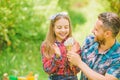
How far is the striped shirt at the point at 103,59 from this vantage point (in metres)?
4.00

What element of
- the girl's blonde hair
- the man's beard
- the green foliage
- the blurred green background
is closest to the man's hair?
the man's beard

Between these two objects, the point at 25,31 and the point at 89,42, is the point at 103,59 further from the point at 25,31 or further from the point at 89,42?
the point at 25,31

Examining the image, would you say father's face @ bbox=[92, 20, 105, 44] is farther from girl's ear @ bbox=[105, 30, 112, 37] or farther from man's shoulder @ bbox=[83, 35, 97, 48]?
man's shoulder @ bbox=[83, 35, 97, 48]

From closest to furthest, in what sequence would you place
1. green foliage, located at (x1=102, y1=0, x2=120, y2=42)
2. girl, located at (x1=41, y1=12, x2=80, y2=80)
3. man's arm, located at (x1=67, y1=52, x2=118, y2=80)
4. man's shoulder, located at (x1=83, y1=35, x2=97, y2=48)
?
man's arm, located at (x1=67, y1=52, x2=118, y2=80), man's shoulder, located at (x1=83, y1=35, x2=97, y2=48), girl, located at (x1=41, y1=12, x2=80, y2=80), green foliage, located at (x1=102, y1=0, x2=120, y2=42)

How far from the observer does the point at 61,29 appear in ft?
14.4

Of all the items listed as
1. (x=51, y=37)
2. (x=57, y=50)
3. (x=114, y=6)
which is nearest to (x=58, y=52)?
(x=57, y=50)

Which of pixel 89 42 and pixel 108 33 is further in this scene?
pixel 89 42

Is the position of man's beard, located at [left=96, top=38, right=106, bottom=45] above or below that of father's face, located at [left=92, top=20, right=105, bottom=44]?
below

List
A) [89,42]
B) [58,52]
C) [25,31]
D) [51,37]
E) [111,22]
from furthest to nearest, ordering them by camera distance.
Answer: [25,31] → [51,37] → [58,52] → [89,42] → [111,22]

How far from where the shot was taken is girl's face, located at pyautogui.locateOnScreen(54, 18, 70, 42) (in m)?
4.37

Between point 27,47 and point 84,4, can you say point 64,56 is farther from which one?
point 84,4

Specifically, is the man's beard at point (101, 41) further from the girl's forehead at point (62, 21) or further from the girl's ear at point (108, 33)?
the girl's forehead at point (62, 21)

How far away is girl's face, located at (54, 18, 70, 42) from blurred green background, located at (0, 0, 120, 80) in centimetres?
233

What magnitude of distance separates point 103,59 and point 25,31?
412 cm
